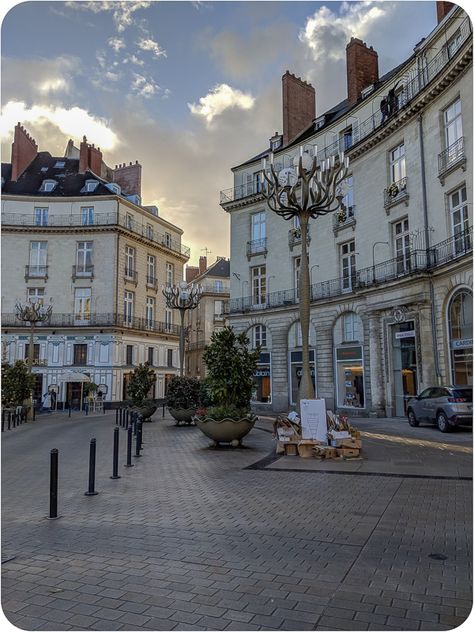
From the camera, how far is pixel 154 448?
13.5 m

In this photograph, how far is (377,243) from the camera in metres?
25.3

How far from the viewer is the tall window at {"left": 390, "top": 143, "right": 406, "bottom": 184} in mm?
24083

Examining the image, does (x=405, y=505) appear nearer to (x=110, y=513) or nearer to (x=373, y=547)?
(x=373, y=547)

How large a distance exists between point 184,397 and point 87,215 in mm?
29234

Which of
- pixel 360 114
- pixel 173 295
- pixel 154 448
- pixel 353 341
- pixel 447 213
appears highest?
pixel 360 114

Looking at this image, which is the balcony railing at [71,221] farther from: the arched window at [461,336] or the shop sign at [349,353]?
the arched window at [461,336]

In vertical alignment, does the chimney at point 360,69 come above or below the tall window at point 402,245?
above

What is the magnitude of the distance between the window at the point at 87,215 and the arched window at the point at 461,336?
109ft

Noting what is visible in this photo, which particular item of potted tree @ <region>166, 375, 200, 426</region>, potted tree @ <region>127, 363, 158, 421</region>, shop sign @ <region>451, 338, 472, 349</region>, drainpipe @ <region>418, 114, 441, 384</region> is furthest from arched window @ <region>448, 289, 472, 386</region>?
potted tree @ <region>127, 363, 158, 421</region>

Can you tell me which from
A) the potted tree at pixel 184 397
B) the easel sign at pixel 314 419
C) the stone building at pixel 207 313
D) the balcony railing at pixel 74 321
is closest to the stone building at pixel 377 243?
the easel sign at pixel 314 419

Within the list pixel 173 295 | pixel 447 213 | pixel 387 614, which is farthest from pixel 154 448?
pixel 447 213

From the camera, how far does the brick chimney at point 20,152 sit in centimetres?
4678

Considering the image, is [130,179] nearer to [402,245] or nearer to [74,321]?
[74,321]

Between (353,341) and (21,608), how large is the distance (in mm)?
25047
